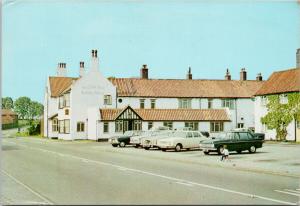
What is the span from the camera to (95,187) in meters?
14.9

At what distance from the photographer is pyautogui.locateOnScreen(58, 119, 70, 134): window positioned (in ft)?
193

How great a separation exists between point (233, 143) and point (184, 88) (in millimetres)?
35847

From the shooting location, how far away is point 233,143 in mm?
30234

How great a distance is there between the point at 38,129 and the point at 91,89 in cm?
1969

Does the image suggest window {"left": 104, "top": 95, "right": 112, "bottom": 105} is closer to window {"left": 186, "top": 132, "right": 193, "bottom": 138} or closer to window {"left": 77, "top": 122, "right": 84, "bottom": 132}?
window {"left": 77, "top": 122, "right": 84, "bottom": 132}

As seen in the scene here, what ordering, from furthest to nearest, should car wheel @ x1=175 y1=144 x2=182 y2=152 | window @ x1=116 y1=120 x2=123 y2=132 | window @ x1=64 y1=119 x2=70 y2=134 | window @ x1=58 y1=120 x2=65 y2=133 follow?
window @ x1=58 y1=120 x2=65 y2=133, window @ x1=64 y1=119 x2=70 y2=134, window @ x1=116 y1=120 x2=123 y2=132, car wheel @ x1=175 y1=144 x2=182 y2=152

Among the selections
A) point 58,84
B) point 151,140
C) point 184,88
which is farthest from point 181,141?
point 58,84

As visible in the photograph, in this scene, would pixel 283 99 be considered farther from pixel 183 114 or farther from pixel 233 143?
pixel 233 143

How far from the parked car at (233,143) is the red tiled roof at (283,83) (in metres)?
16.1

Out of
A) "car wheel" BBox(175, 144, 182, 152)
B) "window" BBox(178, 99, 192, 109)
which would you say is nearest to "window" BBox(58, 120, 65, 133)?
"window" BBox(178, 99, 192, 109)

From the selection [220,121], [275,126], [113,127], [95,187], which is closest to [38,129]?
[113,127]

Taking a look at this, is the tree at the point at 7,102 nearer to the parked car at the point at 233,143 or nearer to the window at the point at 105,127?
the parked car at the point at 233,143

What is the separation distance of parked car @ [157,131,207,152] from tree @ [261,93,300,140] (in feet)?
44.3

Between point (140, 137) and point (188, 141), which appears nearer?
point (188, 141)
